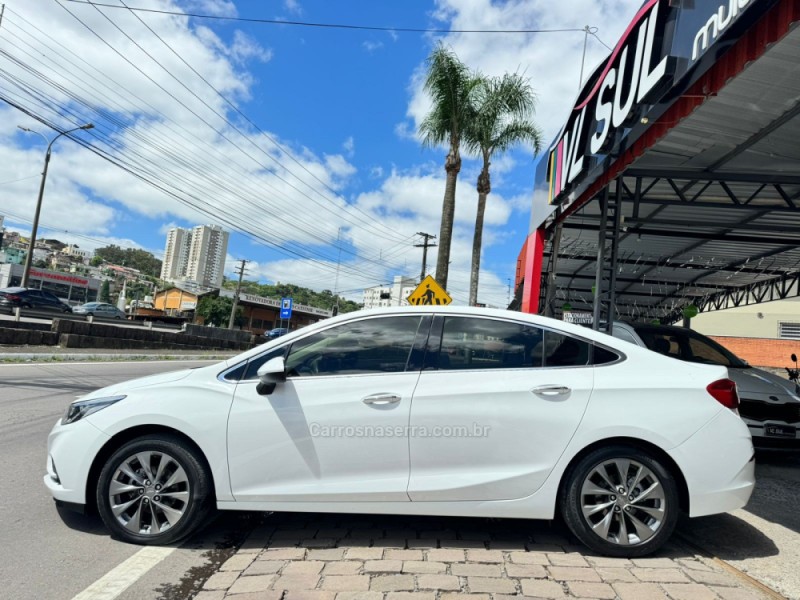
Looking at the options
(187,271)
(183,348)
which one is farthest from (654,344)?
(187,271)

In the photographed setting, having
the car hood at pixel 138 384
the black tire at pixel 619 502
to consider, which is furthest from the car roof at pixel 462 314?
the black tire at pixel 619 502

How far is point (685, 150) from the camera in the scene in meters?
7.59

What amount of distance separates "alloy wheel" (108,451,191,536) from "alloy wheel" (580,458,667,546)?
263 cm

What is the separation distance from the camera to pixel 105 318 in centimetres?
4384

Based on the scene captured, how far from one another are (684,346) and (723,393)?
14.6ft

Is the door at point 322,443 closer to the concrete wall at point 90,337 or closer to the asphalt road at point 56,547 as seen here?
the asphalt road at point 56,547

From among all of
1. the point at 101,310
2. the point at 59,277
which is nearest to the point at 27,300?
the point at 101,310

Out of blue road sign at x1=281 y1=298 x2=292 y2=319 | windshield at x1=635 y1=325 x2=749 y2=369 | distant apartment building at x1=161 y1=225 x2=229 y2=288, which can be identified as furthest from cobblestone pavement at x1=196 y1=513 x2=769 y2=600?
distant apartment building at x1=161 y1=225 x2=229 y2=288

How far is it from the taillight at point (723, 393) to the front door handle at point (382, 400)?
6.73ft

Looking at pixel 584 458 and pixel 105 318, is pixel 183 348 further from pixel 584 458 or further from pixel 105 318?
pixel 584 458

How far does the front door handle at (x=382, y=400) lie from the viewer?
3662 millimetres

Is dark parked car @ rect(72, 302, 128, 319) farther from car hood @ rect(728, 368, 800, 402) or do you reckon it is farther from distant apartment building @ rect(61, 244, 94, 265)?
distant apartment building @ rect(61, 244, 94, 265)

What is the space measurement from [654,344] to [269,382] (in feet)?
19.4

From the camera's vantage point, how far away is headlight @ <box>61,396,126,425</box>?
3.79 m
